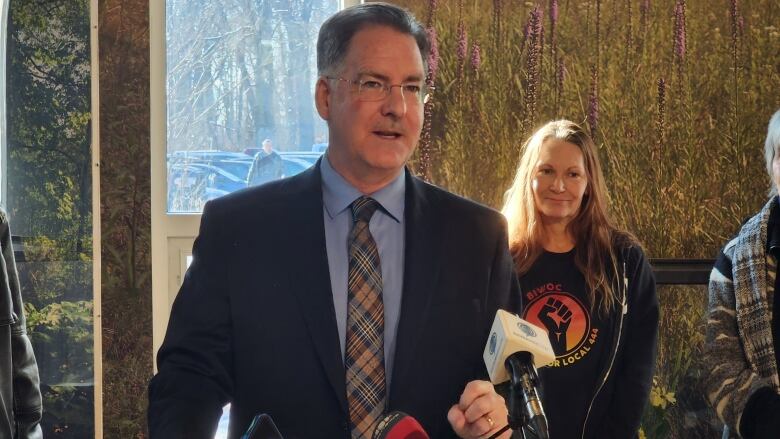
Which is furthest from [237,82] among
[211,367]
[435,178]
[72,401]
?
[211,367]

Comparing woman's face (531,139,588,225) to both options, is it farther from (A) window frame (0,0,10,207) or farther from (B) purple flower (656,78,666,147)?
(A) window frame (0,0,10,207)

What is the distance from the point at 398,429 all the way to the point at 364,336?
14.4 inches

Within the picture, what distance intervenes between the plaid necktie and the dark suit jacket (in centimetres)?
3

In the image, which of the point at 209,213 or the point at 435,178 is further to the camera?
the point at 435,178

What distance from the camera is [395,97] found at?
5.46 ft

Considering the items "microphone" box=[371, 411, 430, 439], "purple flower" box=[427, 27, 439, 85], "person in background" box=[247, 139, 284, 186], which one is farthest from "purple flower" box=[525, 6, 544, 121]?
"microphone" box=[371, 411, 430, 439]

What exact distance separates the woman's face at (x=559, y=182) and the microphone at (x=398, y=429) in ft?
5.58

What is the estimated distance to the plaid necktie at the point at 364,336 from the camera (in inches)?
60.1

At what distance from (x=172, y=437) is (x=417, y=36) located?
0.88 m

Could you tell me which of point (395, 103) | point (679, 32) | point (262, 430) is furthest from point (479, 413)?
point (679, 32)

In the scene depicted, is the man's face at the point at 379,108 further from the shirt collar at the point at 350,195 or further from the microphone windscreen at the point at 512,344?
the microphone windscreen at the point at 512,344

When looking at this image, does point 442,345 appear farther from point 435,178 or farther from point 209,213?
point 435,178

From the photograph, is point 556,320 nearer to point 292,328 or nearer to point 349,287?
point 349,287

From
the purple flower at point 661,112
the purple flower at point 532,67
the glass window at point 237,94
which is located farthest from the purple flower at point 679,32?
the glass window at point 237,94
